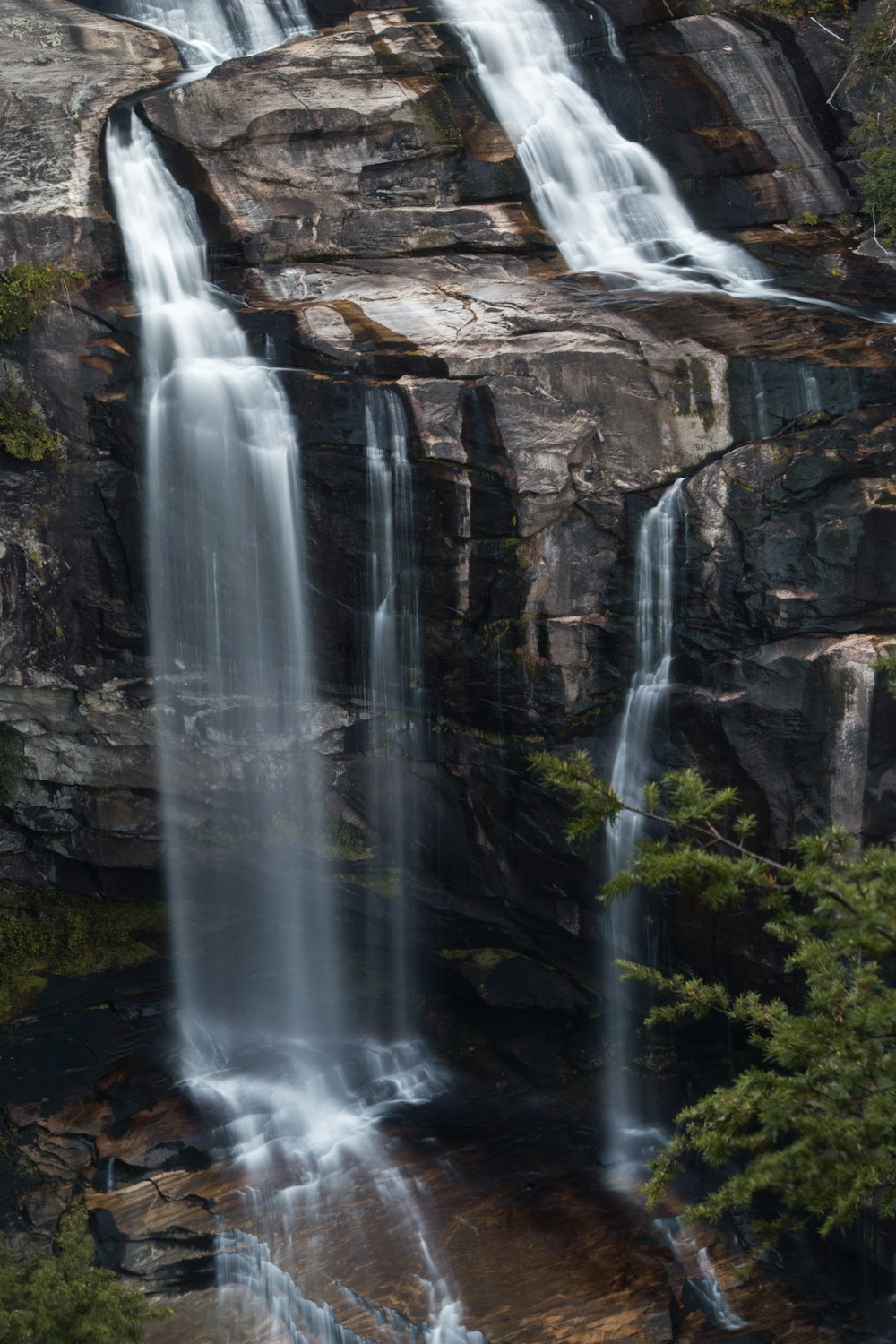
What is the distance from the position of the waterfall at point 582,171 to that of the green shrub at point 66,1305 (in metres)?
15.0

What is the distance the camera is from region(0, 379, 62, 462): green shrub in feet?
53.2

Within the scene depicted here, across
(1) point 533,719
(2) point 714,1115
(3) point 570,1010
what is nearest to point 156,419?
(1) point 533,719

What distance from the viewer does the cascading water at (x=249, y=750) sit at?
14.8 meters

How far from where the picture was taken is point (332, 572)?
53.4 feet

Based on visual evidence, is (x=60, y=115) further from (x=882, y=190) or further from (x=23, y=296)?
(x=882, y=190)

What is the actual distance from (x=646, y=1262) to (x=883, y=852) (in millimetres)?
7563

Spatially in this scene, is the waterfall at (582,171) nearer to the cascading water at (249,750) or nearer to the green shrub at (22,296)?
the cascading water at (249,750)

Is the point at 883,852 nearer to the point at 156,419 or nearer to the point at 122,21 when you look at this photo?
the point at 156,419

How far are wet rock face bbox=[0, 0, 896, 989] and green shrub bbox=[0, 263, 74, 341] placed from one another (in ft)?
0.72

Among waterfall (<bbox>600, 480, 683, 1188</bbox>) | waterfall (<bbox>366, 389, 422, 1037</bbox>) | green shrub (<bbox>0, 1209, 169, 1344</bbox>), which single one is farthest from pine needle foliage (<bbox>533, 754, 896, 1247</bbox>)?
waterfall (<bbox>366, 389, 422, 1037</bbox>)

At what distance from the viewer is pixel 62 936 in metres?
19.1

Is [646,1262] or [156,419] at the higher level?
[156,419]

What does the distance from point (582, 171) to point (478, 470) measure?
7.72 metres

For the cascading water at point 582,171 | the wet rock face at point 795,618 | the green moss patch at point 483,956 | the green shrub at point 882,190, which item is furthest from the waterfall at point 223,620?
the green shrub at point 882,190
